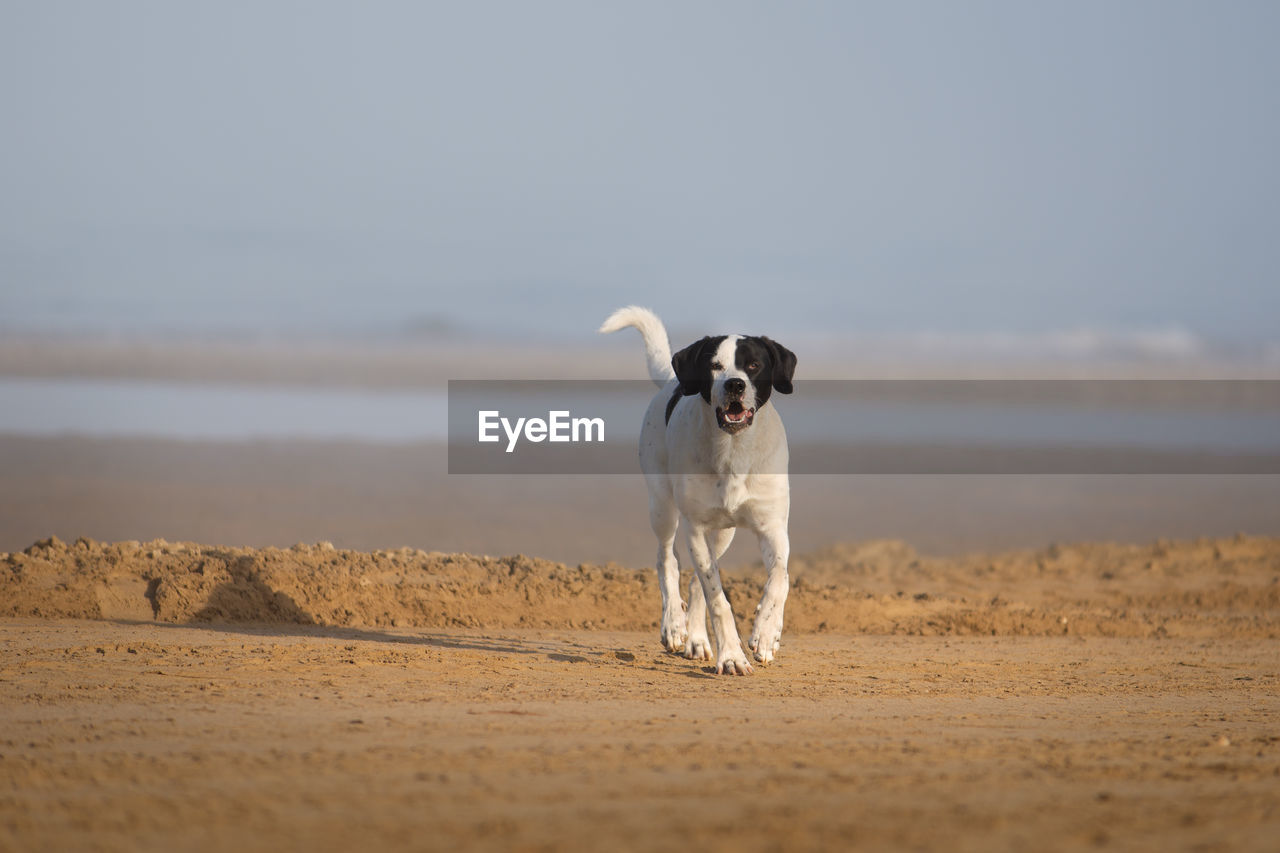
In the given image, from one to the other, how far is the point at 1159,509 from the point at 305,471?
13903 millimetres

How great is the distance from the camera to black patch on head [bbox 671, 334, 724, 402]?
24.5 ft

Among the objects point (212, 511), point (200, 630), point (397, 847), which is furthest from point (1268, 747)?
point (212, 511)

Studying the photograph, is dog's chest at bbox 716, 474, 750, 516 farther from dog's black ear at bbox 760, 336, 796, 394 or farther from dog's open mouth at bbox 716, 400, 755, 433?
dog's black ear at bbox 760, 336, 796, 394

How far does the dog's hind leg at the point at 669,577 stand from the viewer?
8.50m

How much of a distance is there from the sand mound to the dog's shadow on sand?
0.02m

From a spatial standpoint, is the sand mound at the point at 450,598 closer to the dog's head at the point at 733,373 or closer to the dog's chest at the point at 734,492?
the dog's chest at the point at 734,492

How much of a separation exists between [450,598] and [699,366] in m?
3.93

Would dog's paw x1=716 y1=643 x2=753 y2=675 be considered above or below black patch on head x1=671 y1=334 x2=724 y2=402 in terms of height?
below

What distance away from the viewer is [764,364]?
7.55 meters

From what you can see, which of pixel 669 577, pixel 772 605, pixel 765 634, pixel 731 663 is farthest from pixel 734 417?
pixel 669 577

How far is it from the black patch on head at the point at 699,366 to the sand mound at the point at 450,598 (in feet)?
11.3

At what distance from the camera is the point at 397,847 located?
3.62 m

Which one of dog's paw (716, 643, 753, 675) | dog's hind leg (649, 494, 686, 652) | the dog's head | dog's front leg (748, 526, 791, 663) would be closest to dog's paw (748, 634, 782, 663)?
dog's front leg (748, 526, 791, 663)

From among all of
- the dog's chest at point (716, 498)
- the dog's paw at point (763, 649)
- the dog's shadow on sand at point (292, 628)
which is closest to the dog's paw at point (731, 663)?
the dog's paw at point (763, 649)
